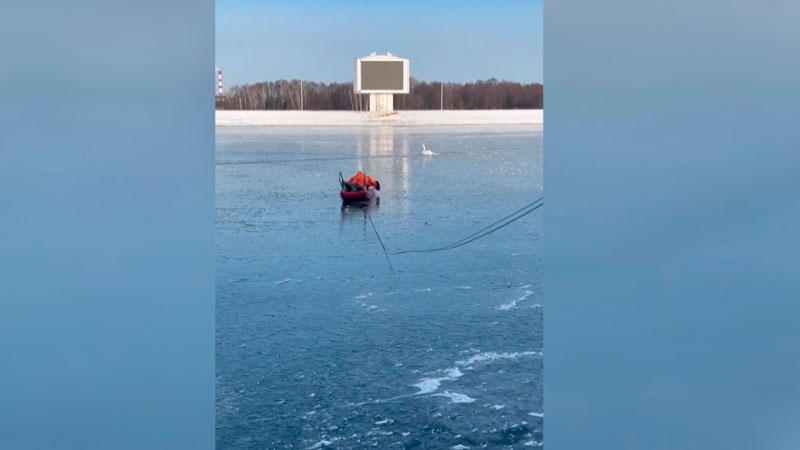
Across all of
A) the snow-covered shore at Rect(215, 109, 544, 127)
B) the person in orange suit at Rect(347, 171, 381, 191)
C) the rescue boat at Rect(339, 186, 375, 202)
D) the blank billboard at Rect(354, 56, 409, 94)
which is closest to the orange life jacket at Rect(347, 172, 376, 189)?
the person in orange suit at Rect(347, 171, 381, 191)

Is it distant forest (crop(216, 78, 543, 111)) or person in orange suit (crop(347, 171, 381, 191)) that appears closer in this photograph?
person in orange suit (crop(347, 171, 381, 191))

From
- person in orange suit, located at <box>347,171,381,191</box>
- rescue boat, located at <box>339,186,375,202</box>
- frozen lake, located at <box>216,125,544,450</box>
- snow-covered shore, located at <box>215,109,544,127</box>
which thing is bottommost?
frozen lake, located at <box>216,125,544,450</box>

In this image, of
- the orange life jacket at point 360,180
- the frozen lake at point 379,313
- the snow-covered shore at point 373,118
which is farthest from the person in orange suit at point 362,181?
the snow-covered shore at point 373,118

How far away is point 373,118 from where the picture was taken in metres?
16.4

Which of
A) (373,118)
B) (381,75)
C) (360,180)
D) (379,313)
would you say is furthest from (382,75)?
(379,313)

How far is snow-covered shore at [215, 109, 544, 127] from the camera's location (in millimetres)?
15531
